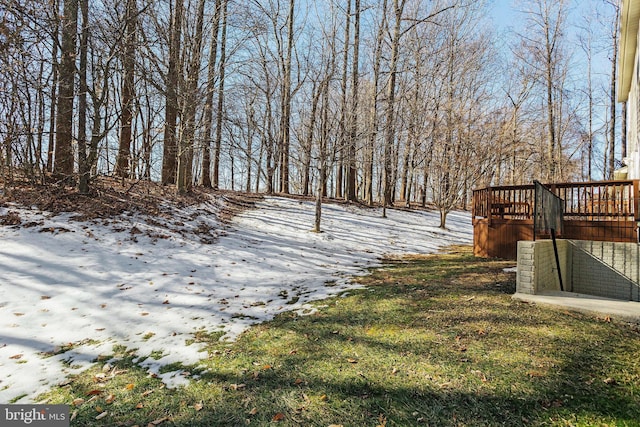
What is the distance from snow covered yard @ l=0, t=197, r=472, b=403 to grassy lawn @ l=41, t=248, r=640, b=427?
1.23 ft

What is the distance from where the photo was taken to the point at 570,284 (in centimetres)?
600

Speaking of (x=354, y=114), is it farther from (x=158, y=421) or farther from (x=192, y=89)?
(x=158, y=421)

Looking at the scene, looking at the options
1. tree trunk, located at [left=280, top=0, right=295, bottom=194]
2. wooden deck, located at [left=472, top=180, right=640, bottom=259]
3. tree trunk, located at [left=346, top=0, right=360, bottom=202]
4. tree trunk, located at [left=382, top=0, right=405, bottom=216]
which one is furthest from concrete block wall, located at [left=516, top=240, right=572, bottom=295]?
tree trunk, located at [left=382, top=0, right=405, bottom=216]

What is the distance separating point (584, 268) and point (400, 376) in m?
5.56

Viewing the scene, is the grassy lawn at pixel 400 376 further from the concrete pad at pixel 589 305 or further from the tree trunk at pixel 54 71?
the tree trunk at pixel 54 71

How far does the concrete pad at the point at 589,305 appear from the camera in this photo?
3623 mm

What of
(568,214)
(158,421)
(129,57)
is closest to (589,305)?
(568,214)

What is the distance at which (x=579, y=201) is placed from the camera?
6.59 meters

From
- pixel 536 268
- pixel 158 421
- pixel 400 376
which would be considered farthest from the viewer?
pixel 536 268

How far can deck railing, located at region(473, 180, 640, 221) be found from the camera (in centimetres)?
609

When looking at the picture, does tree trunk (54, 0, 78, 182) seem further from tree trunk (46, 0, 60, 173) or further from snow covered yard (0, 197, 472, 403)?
snow covered yard (0, 197, 472, 403)

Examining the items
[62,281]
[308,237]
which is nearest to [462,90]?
[308,237]

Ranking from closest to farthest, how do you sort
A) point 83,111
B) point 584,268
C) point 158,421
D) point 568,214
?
point 158,421 < point 584,268 < point 568,214 < point 83,111

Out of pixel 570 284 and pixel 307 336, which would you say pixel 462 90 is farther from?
pixel 307 336
